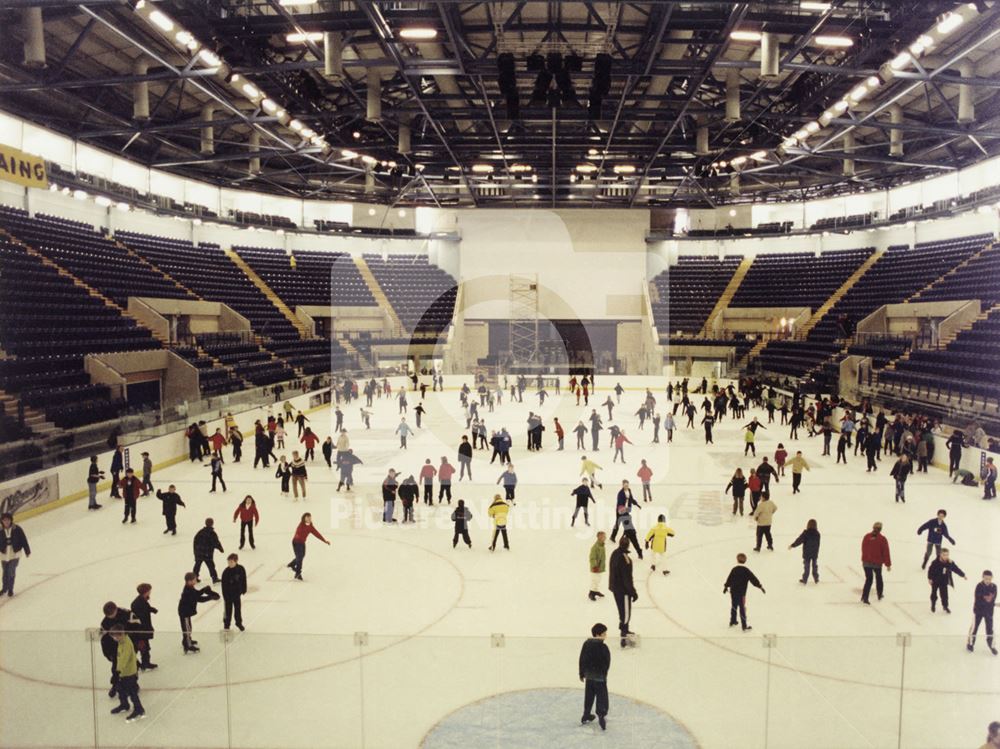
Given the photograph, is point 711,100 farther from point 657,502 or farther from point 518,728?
point 518,728

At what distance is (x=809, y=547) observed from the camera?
10867mm

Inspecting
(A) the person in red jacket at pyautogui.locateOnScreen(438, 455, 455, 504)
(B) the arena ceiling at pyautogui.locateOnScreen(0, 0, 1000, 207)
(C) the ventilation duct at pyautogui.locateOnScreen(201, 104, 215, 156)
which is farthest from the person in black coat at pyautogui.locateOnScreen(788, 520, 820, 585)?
(C) the ventilation duct at pyautogui.locateOnScreen(201, 104, 215, 156)

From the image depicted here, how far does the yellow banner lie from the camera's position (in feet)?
43.8

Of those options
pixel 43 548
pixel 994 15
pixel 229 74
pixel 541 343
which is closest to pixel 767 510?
pixel 43 548

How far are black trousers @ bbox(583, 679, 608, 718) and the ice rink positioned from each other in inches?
6.0

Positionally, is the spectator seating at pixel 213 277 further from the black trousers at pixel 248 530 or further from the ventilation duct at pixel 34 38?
the black trousers at pixel 248 530

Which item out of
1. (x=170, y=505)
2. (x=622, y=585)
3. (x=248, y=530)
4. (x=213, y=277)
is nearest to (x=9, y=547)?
(x=170, y=505)

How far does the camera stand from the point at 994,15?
802 inches

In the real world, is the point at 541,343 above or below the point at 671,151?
below

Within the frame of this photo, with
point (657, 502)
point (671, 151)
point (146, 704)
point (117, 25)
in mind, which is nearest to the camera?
point (146, 704)

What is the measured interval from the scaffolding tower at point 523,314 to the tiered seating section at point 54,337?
2492 centimetres

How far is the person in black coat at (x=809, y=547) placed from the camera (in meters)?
10.8

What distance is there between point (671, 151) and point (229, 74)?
2262cm

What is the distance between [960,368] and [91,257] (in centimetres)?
3490
